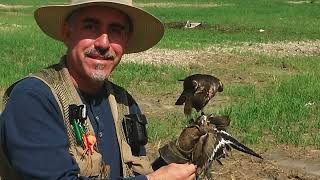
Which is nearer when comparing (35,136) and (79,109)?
(35,136)

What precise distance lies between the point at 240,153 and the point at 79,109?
5.07 meters

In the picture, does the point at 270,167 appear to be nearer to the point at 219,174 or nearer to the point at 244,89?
the point at 219,174

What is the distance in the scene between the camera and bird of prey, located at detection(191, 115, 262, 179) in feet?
9.74

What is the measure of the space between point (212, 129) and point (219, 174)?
13.1 ft

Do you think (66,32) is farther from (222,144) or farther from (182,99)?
(222,144)

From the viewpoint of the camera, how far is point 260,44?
20.7 meters

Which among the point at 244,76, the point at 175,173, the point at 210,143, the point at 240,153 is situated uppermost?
the point at 210,143

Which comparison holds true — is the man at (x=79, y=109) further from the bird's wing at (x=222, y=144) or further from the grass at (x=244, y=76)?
the grass at (x=244, y=76)

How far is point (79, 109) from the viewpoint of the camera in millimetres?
2893

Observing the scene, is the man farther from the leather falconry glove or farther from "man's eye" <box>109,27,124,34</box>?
the leather falconry glove

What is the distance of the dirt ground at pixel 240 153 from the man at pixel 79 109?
3730 mm

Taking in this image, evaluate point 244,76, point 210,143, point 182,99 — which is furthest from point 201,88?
point 244,76

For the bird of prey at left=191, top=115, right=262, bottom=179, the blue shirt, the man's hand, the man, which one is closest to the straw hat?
the man

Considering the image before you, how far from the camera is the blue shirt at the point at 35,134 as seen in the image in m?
2.69
